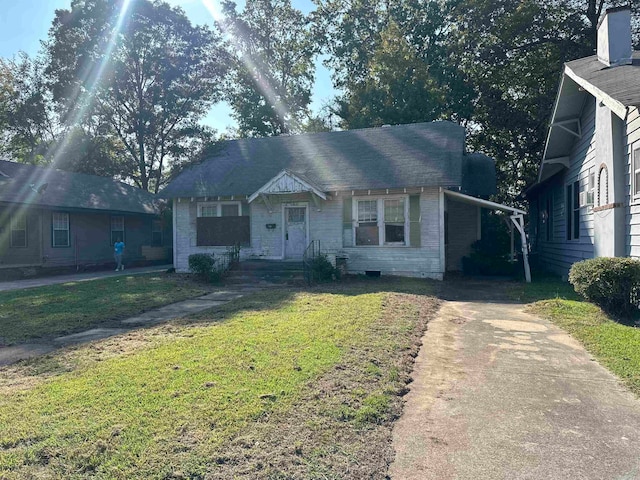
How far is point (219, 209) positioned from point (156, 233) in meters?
9.98

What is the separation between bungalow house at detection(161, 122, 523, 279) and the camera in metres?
14.3

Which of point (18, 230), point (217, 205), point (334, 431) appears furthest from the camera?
point (18, 230)

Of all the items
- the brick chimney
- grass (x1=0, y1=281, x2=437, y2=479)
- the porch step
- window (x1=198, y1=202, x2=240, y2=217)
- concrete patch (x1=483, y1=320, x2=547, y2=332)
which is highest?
the brick chimney

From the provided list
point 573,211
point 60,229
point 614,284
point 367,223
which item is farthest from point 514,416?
point 60,229

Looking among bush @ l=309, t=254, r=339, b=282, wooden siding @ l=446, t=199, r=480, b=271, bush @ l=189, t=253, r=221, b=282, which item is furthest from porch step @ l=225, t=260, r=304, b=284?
wooden siding @ l=446, t=199, r=480, b=271

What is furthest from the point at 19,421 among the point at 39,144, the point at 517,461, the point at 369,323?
the point at 39,144

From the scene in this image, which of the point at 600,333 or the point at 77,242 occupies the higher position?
the point at 77,242

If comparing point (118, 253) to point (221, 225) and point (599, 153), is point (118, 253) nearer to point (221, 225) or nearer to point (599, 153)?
point (221, 225)

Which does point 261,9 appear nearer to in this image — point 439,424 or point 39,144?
point 39,144

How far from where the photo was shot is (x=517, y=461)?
3.17 metres

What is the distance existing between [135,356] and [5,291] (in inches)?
376

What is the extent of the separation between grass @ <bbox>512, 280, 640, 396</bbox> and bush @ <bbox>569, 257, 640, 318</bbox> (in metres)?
0.27

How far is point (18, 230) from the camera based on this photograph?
Answer: 18.0m

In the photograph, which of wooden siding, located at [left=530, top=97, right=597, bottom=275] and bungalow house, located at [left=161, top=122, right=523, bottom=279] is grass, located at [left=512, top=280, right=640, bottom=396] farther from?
bungalow house, located at [left=161, top=122, right=523, bottom=279]
